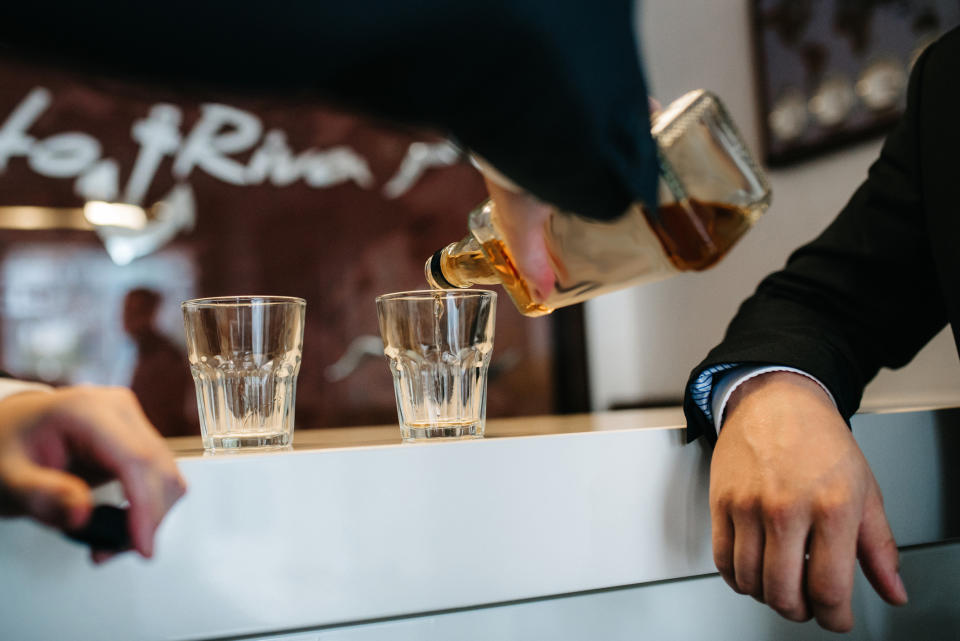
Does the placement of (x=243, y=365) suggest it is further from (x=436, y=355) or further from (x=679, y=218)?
(x=679, y=218)

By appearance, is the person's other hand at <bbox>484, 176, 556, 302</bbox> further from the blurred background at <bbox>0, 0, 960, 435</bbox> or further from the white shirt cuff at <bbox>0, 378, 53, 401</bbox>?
the blurred background at <bbox>0, 0, 960, 435</bbox>

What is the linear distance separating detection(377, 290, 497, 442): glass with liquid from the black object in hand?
0.76 ft

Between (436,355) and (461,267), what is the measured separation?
7 cm

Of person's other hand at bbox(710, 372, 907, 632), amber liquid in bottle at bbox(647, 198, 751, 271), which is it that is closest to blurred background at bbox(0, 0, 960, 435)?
person's other hand at bbox(710, 372, 907, 632)

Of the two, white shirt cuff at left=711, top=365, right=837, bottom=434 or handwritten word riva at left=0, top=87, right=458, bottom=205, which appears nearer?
white shirt cuff at left=711, top=365, right=837, bottom=434

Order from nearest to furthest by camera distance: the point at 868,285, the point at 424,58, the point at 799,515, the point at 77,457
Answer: the point at 424,58 → the point at 77,457 → the point at 799,515 → the point at 868,285

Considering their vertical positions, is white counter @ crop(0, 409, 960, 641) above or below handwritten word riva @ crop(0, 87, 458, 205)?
below

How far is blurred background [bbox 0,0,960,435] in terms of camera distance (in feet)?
5.49

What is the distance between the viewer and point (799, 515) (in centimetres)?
50

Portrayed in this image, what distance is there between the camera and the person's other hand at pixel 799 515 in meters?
0.50

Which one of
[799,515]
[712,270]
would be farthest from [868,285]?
[712,270]

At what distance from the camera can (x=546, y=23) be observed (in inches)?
9.4

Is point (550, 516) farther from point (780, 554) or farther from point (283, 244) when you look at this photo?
point (283, 244)

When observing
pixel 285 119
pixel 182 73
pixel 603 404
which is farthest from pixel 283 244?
pixel 182 73
